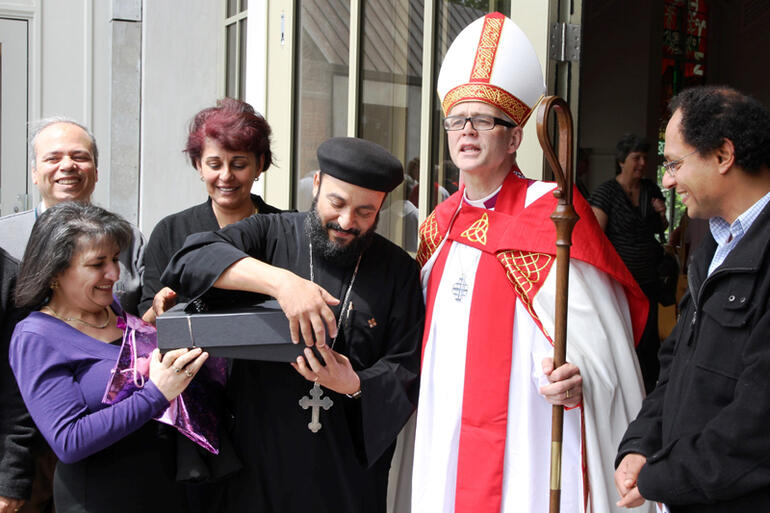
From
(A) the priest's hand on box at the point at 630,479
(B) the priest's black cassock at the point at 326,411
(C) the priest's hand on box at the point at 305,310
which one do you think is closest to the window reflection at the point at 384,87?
(B) the priest's black cassock at the point at 326,411

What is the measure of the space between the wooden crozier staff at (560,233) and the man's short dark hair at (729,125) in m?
0.36

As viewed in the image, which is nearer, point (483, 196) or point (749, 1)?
point (483, 196)

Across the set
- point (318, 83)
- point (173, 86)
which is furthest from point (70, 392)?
point (173, 86)

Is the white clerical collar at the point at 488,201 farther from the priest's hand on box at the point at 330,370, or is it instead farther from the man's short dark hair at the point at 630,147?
the man's short dark hair at the point at 630,147

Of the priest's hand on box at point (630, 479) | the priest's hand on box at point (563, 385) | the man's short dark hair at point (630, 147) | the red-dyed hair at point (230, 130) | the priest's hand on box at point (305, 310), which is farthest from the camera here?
the man's short dark hair at point (630, 147)

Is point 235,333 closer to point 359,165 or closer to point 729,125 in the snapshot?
point 359,165

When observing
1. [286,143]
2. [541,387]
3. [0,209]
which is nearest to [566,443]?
[541,387]

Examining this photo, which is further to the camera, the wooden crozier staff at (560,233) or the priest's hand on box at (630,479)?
the wooden crozier staff at (560,233)

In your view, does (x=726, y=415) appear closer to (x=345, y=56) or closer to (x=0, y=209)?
(x=345, y=56)

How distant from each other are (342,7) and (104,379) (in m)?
2.80

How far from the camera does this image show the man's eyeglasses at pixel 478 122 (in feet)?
8.03

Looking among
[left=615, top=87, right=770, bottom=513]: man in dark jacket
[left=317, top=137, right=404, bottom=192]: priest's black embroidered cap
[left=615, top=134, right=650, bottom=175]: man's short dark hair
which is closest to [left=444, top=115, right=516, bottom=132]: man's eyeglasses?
[left=317, top=137, right=404, bottom=192]: priest's black embroidered cap

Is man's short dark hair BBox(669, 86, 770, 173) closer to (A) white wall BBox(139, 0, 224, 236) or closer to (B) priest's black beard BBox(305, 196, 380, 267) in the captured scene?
(B) priest's black beard BBox(305, 196, 380, 267)

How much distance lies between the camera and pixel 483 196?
254 cm
